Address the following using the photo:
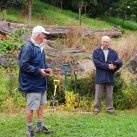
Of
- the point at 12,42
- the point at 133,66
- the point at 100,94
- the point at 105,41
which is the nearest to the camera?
the point at 105,41

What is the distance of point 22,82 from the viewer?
7926mm

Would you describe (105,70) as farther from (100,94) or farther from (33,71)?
(33,71)

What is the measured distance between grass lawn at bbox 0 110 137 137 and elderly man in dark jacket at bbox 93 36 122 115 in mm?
363

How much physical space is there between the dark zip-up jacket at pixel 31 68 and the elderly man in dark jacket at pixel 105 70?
102 inches

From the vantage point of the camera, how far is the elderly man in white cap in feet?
25.6

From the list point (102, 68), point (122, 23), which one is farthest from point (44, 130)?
point (122, 23)

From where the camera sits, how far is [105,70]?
408 inches

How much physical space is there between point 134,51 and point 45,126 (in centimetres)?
866

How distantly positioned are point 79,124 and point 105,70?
175cm

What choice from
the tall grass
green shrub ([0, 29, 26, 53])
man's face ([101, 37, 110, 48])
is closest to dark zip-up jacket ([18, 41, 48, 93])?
man's face ([101, 37, 110, 48])

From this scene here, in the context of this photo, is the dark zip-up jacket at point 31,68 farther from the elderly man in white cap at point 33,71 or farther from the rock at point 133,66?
the rock at point 133,66

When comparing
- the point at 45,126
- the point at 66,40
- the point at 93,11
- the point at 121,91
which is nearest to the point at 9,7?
the point at 93,11

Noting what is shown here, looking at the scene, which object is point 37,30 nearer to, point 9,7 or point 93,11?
point 9,7

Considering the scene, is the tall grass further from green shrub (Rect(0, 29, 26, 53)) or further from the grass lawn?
the grass lawn
